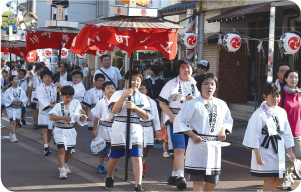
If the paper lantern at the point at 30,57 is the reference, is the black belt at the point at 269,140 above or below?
below

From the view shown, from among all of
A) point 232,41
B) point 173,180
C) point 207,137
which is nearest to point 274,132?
point 207,137

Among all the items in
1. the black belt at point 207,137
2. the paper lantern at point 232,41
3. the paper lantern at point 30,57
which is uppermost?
the paper lantern at point 232,41

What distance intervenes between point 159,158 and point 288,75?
11.4 ft

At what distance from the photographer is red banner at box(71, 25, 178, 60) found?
20.0ft

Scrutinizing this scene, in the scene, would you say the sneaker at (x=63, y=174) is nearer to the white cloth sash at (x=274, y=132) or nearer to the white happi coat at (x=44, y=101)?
the white happi coat at (x=44, y=101)

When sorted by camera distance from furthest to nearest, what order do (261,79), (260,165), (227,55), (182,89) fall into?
(227,55) → (261,79) → (182,89) → (260,165)

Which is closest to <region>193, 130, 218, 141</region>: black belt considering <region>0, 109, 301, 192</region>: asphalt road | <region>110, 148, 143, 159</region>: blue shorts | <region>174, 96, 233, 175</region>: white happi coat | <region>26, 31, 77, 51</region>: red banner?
<region>174, 96, 233, 175</region>: white happi coat

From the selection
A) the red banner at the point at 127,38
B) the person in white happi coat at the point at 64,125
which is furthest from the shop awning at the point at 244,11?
the person in white happi coat at the point at 64,125

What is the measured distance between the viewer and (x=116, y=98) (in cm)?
581

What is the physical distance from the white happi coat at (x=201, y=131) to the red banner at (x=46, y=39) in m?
5.76

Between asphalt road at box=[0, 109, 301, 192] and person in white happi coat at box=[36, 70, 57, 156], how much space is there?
417 millimetres

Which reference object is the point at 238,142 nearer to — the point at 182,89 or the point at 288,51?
the point at 288,51

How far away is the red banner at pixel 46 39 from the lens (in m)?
9.77

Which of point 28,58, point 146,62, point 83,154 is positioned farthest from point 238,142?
point 146,62
